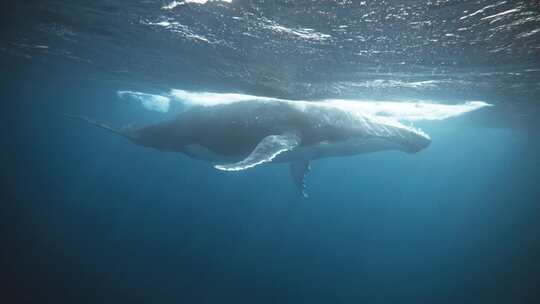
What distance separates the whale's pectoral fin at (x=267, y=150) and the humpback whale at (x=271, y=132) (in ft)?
0.39

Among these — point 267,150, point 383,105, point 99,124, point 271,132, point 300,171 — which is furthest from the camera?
point 383,105

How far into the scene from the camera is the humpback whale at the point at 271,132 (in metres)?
8.60

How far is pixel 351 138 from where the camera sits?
8.80m

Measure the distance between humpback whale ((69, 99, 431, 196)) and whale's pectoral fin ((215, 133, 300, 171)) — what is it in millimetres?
119

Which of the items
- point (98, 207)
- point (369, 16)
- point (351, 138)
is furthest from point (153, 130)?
point (98, 207)

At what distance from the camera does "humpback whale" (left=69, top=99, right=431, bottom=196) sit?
8.60 m

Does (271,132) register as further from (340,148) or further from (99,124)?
(99,124)

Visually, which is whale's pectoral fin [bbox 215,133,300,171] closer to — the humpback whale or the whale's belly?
the humpback whale

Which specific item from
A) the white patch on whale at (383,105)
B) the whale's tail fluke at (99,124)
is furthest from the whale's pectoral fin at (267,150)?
the white patch on whale at (383,105)

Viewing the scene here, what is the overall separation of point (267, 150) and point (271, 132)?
1.71 metres

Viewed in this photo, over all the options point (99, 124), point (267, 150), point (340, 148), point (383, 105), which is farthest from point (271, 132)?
point (383, 105)

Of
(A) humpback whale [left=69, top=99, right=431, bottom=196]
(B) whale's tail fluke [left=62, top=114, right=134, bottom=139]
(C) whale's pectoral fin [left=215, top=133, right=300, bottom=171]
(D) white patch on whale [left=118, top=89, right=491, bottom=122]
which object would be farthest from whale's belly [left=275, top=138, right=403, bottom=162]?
(B) whale's tail fluke [left=62, top=114, right=134, bottom=139]

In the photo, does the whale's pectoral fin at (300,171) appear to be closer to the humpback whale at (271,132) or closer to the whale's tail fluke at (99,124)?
the humpback whale at (271,132)

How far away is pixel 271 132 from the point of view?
8547 mm
